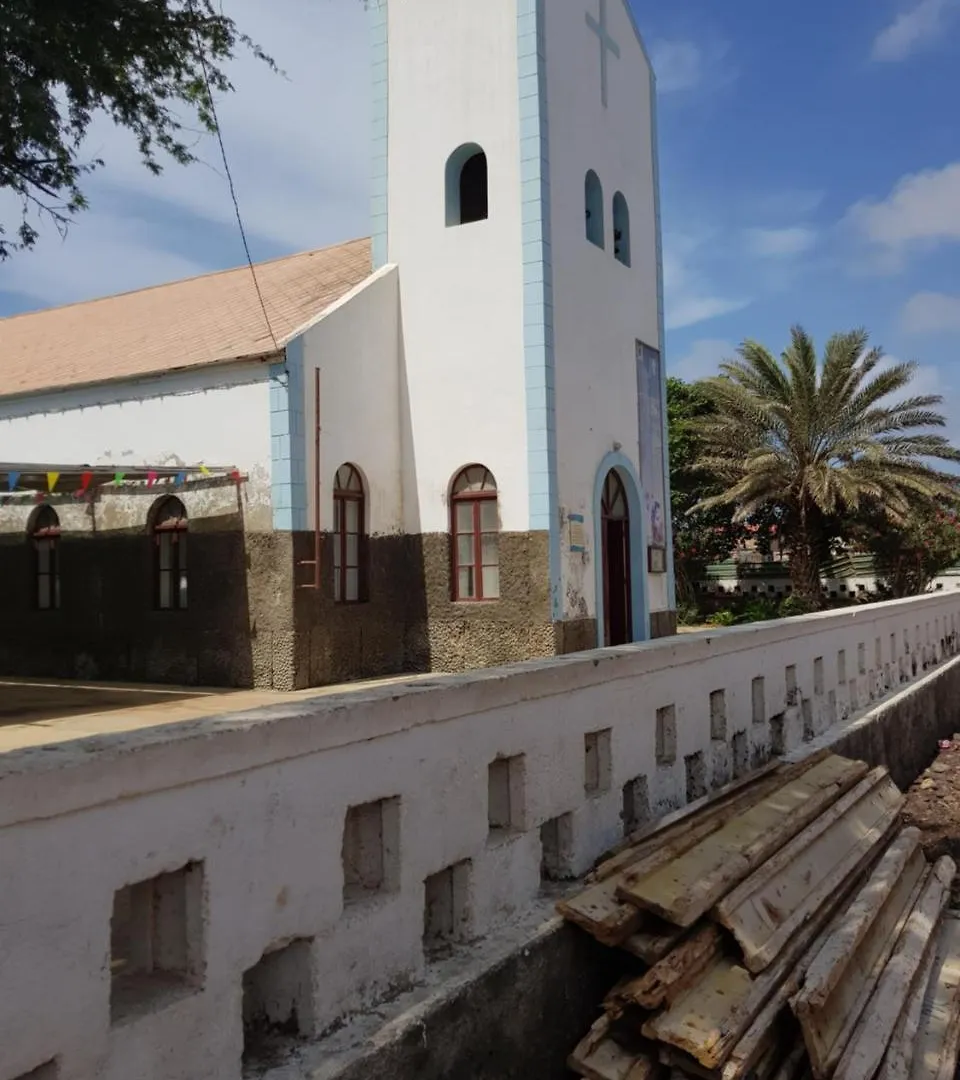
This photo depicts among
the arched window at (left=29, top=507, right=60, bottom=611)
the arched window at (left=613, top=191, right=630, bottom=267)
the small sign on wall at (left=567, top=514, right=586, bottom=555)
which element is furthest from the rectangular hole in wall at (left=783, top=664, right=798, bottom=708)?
the arched window at (left=29, top=507, right=60, bottom=611)

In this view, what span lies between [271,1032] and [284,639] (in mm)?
8564

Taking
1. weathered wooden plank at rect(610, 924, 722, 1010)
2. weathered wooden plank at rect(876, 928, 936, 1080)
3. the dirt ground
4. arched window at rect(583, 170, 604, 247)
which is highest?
arched window at rect(583, 170, 604, 247)

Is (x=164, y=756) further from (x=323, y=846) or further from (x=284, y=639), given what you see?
(x=284, y=639)

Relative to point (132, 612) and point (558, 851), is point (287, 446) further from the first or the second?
point (558, 851)

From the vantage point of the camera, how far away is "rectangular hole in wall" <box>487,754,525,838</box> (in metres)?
4.04

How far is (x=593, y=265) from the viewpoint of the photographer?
Answer: 13.8 m

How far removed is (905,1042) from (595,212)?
11.9 m

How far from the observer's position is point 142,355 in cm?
1377

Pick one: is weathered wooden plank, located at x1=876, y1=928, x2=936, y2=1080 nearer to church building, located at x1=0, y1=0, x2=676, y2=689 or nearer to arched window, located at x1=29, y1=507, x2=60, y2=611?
church building, located at x1=0, y1=0, x2=676, y2=689

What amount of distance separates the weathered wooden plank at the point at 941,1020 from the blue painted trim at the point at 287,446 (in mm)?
7791

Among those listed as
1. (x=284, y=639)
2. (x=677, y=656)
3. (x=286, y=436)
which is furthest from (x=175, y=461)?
(x=677, y=656)

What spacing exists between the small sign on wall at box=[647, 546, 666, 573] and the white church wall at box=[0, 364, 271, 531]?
612cm

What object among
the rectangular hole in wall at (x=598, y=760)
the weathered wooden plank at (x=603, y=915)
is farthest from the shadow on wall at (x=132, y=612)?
the weathered wooden plank at (x=603, y=915)

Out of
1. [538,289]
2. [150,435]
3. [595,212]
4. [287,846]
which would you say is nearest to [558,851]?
[287,846]
